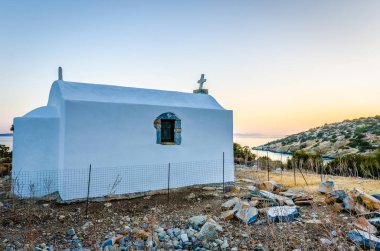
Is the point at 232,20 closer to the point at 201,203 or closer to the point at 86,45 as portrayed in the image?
the point at 86,45

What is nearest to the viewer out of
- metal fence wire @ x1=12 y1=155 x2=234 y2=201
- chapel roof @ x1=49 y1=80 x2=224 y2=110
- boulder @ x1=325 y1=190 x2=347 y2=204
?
boulder @ x1=325 y1=190 x2=347 y2=204

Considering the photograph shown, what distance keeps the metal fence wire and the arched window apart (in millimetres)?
851

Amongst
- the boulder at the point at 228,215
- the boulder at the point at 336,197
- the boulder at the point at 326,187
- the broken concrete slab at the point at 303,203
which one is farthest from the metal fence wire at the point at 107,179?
the boulder at the point at 336,197

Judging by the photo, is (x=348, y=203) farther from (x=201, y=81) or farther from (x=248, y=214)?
(x=201, y=81)

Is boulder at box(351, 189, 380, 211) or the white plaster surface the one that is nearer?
boulder at box(351, 189, 380, 211)

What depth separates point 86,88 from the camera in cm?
853

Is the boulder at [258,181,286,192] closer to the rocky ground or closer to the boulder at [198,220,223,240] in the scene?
the rocky ground

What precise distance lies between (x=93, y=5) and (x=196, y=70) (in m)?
5.20

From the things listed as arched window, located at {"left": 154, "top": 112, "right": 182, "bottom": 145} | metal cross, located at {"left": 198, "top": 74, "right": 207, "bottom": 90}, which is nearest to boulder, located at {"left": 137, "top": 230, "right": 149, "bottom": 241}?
arched window, located at {"left": 154, "top": 112, "right": 182, "bottom": 145}

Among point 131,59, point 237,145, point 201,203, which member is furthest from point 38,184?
point 237,145

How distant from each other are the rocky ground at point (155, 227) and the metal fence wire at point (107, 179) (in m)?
0.44

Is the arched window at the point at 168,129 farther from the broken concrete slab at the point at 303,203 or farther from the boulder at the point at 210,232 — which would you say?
the broken concrete slab at the point at 303,203

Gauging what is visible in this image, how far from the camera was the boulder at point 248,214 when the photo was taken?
5.70m

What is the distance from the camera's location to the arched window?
28.7ft
